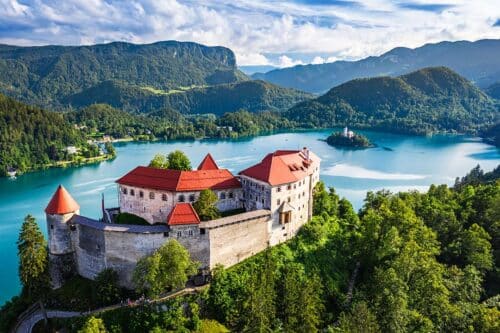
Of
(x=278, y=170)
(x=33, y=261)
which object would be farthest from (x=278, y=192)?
(x=33, y=261)

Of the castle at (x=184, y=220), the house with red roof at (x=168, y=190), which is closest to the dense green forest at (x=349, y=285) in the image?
the castle at (x=184, y=220)

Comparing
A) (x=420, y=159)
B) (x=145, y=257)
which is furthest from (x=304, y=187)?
(x=420, y=159)

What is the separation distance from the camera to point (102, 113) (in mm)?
199875

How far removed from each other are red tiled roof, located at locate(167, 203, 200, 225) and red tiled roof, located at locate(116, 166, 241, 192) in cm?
426

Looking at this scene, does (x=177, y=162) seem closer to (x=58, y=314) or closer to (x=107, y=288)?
(x=107, y=288)

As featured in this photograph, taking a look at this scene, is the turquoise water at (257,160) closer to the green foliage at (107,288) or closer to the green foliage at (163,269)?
the green foliage at (107,288)

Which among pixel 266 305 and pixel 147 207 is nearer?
pixel 266 305

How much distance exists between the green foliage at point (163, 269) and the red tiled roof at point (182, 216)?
6.72 feet

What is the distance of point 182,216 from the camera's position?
3850cm

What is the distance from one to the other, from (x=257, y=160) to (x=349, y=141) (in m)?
49.3

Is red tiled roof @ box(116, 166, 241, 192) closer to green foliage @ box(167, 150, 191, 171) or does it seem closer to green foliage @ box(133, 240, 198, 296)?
green foliage @ box(167, 150, 191, 171)

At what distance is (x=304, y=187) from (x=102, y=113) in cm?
17159

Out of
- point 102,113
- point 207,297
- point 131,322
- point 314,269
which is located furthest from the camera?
point 102,113

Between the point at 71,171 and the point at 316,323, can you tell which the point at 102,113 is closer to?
the point at 71,171
